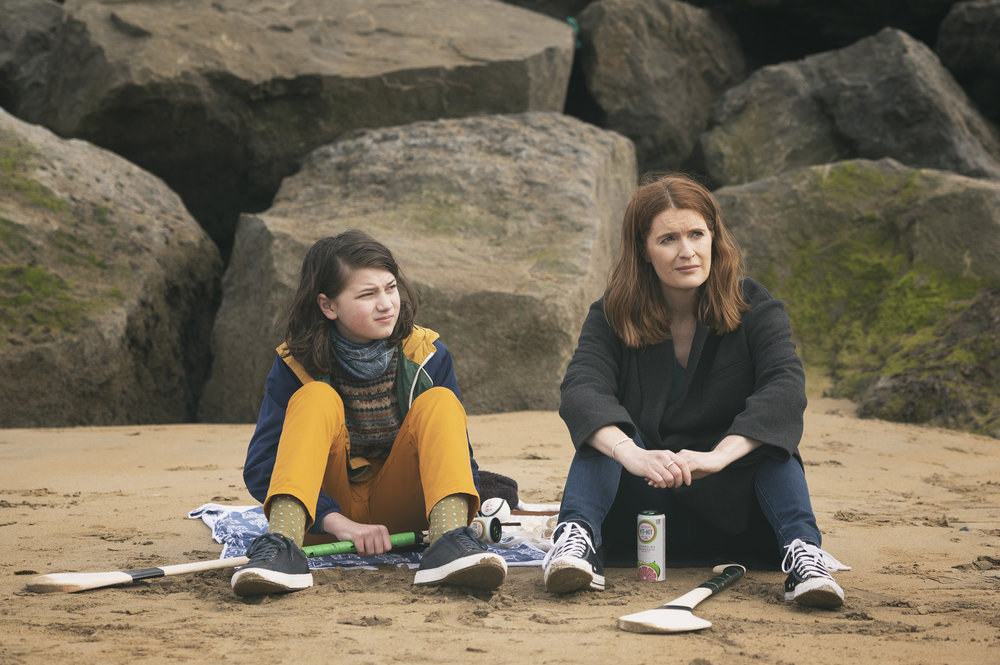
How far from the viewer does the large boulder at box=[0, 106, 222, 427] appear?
6.00 meters

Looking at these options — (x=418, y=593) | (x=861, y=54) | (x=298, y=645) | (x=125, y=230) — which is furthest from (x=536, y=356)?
(x=861, y=54)

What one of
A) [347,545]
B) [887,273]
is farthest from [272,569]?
[887,273]

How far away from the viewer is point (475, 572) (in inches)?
105

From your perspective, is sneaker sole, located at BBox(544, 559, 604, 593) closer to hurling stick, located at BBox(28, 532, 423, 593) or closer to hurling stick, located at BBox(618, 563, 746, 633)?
hurling stick, located at BBox(618, 563, 746, 633)

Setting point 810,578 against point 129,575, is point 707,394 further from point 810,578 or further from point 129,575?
point 129,575

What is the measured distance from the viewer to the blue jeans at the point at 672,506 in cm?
288

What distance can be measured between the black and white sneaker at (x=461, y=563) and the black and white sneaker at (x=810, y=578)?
0.73 m

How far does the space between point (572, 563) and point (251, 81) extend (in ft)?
20.5

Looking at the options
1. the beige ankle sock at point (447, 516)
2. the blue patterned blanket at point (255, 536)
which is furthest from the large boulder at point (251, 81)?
the beige ankle sock at point (447, 516)

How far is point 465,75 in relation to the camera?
27.3 feet

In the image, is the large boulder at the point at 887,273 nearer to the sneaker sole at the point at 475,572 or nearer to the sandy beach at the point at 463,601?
the sandy beach at the point at 463,601

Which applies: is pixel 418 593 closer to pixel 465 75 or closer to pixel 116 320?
pixel 116 320

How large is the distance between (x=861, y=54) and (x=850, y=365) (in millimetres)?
3555

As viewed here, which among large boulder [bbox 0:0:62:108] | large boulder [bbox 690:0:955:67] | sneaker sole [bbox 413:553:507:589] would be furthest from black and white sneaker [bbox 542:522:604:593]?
large boulder [bbox 690:0:955:67]
